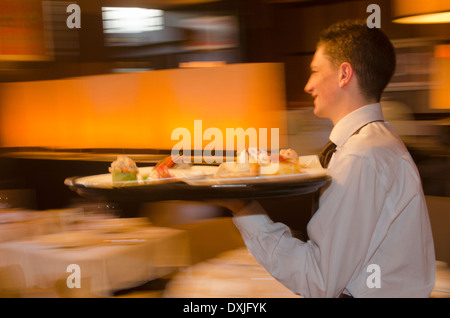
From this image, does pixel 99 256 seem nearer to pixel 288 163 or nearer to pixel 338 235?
pixel 288 163

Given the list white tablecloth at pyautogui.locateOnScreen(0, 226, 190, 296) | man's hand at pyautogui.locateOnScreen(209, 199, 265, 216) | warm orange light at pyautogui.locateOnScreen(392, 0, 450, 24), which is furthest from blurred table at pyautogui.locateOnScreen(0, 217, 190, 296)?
warm orange light at pyautogui.locateOnScreen(392, 0, 450, 24)

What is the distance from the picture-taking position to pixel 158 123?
3.67 metres

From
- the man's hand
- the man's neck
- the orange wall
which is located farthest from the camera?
the orange wall

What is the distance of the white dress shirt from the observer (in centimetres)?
118

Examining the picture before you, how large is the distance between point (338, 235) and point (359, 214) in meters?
0.07

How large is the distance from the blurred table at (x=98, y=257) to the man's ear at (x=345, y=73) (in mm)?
1287

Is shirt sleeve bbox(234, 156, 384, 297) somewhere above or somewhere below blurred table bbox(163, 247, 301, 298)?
above

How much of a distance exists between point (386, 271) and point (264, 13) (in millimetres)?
2416

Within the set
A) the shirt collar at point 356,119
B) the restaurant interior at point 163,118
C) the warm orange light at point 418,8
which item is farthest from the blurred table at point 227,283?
the warm orange light at point 418,8

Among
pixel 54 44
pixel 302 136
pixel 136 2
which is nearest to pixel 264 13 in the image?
pixel 302 136

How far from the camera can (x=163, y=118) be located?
12.0 ft

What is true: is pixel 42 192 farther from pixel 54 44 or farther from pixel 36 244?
pixel 36 244

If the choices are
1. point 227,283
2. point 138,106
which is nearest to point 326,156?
point 227,283

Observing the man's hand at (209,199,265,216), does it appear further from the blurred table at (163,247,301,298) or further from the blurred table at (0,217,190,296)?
the blurred table at (0,217,190,296)
